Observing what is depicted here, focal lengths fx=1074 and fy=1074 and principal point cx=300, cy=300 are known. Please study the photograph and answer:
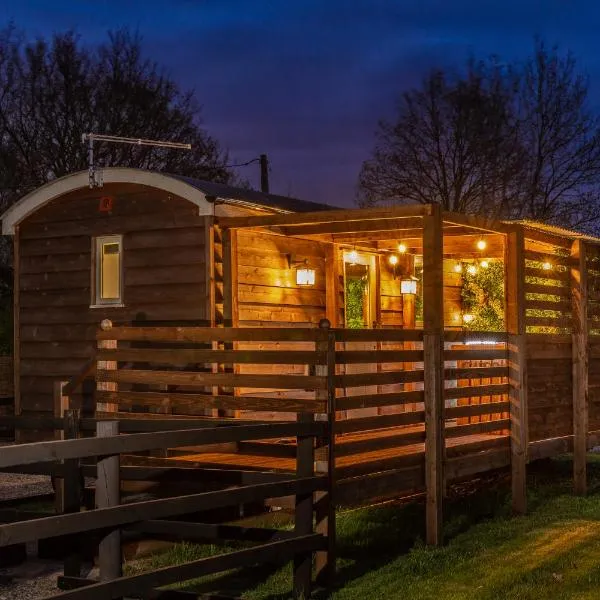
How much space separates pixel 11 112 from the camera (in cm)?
3384

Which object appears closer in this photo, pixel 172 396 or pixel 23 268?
pixel 172 396

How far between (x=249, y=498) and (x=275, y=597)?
1.18 meters

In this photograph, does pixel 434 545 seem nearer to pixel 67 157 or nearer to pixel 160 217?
pixel 160 217

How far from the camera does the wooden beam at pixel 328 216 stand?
1104cm

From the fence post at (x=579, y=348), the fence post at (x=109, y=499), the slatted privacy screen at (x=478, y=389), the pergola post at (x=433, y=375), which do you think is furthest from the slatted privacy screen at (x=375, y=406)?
the fence post at (x=579, y=348)

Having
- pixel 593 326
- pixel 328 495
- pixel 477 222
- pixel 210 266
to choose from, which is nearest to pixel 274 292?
pixel 210 266

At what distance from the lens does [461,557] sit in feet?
31.6

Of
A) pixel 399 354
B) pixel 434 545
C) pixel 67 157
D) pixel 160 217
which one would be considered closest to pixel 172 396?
pixel 399 354

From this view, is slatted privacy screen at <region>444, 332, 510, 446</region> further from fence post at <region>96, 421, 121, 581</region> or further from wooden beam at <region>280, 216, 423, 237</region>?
fence post at <region>96, 421, 121, 581</region>

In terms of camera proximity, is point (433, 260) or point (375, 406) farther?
point (433, 260)

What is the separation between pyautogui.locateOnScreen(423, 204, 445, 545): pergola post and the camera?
10.4m

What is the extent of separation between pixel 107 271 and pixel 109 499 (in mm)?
8407

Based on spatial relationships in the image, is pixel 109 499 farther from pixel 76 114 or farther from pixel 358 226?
pixel 76 114

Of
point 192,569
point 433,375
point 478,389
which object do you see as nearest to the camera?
point 192,569
